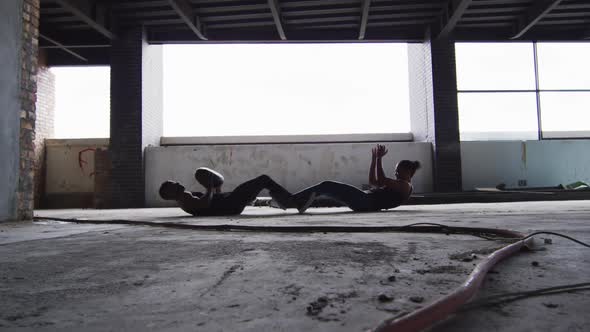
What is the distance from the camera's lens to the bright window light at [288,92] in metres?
9.51

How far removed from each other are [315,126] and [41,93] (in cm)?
645

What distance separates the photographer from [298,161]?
29.0ft

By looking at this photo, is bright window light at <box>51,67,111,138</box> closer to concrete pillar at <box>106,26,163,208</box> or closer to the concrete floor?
concrete pillar at <box>106,26,163,208</box>

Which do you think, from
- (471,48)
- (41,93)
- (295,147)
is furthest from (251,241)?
(41,93)

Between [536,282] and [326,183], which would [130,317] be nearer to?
[536,282]

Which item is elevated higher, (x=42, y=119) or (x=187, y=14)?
(x=187, y=14)

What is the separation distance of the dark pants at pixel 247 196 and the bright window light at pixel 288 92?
5140mm

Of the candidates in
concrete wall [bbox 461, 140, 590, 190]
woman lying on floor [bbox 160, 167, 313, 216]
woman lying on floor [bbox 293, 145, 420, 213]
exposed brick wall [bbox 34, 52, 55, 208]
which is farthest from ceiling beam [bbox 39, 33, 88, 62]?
concrete wall [bbox 461, 140, 590, 190]

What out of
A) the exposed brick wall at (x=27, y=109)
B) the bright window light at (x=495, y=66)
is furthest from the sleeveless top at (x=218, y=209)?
the bright window light at (x=495, y=66)

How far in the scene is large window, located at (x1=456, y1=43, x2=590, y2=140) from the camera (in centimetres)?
883

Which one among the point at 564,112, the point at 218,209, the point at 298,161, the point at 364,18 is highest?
the point at 364,18

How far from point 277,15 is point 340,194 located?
4200 mm

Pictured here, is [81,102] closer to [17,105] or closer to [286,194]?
[17,105]

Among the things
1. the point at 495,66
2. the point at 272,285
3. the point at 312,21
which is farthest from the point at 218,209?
the point at 495,66
